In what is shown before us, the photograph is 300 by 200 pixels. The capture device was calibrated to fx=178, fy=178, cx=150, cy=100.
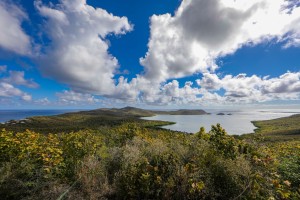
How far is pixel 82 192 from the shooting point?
5141mm

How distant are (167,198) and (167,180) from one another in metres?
0.45

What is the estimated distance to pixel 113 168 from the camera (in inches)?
266

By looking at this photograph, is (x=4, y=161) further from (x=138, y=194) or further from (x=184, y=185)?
(x=184, y=185)

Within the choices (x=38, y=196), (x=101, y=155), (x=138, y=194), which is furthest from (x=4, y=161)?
(x=138, y=194)

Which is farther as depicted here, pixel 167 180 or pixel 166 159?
pixel 166 159

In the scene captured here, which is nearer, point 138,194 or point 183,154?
point 138,194

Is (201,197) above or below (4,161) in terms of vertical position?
below

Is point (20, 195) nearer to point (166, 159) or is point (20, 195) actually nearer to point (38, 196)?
point (38, 196)

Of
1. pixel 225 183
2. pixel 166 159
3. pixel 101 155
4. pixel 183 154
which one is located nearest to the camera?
pixel 225 183

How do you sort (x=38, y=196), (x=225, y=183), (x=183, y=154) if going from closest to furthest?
(x=38, y=196) < (x=225, y=183) < (x=183, y=154)

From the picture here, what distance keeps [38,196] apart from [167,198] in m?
3.40

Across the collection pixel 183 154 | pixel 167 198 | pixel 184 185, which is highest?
pixel 183 154

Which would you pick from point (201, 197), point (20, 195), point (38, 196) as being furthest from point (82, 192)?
point (201, 197)

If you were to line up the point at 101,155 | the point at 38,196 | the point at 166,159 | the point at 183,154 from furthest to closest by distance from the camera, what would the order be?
the point at 101,155
the point at 183,154
the point at 166,159
the point at 38,196
